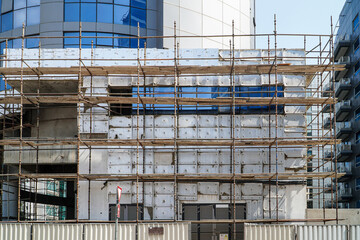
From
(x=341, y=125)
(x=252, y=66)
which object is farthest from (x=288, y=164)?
(x=341, y=125)

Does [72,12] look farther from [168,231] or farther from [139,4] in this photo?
[168,231]

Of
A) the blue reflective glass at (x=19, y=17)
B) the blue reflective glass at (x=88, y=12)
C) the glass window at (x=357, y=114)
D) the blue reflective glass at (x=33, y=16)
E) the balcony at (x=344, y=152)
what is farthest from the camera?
the balcony at (x=344, y=152)

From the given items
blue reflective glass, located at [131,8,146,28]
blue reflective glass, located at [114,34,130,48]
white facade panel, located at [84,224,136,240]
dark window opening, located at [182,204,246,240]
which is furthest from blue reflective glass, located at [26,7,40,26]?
white facade panel, located at [84,224,136,240]

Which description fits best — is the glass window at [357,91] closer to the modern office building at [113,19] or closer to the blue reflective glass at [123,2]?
the modern office building at [113,19]

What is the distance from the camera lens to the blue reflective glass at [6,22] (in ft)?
126

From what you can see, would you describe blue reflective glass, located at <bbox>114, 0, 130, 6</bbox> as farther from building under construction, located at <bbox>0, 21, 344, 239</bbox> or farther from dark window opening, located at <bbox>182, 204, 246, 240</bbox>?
dark window opening, located at <bbox>182, 204, 246, 240</bbox>

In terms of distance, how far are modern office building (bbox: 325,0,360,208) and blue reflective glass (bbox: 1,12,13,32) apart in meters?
35.4

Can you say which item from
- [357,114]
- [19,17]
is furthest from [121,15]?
[357,114]

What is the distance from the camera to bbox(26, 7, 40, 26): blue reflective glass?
37.5 metres

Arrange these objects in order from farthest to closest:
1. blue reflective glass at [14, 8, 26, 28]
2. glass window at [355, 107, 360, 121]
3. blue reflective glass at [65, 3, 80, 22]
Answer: glass window at [355, 107, 360, 121]
blue reflective glass at [14, 8, 26, 28]
blue reflective glass at [65, 3, 80, 22]

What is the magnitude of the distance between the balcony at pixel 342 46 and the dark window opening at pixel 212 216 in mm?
38771

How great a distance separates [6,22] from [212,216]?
77.1ft

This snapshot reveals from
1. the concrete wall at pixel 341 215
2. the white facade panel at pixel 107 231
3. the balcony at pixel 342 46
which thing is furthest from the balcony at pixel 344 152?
the white facade panel at pixel 107 231

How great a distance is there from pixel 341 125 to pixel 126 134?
4241cm
